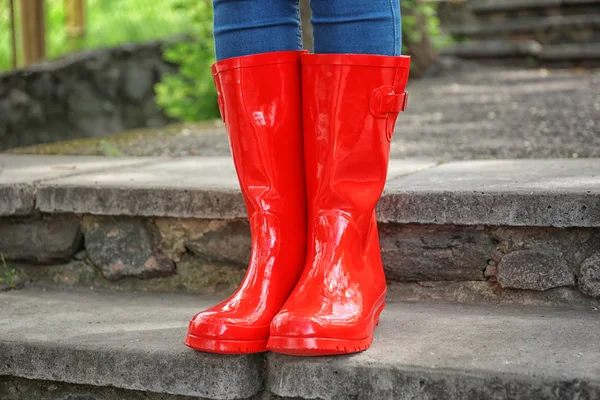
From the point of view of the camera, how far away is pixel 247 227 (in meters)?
1.55

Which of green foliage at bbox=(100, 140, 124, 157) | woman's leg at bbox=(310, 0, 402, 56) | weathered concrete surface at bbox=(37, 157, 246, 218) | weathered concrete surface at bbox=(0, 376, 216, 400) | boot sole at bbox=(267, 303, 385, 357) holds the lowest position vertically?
weathered concrete surface at bbox=(0, 376, 216, 400)

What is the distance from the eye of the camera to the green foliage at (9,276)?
1677 mm

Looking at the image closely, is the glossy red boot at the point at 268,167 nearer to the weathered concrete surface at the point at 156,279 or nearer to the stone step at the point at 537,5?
the weathered concrete surface at the point at 156,279

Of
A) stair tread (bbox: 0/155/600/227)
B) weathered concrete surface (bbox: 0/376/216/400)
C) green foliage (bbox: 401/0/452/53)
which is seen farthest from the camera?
green foliage (bbox: 401/0/452/53)

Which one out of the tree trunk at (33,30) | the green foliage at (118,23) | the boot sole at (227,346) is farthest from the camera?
the green foliage at (118,23)

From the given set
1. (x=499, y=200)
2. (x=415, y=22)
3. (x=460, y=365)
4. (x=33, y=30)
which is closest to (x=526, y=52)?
(x=415, y=22)

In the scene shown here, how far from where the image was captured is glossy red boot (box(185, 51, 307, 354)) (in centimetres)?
119

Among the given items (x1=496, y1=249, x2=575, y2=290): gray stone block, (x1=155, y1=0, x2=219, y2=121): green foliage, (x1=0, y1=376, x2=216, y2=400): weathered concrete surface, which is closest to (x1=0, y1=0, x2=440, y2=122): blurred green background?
(x1=155, y1=0, x2=219, y2=121): green foliage

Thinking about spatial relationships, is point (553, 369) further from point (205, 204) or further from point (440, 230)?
point (205, 204)

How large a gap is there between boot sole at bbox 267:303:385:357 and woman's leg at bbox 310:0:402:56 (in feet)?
1.37

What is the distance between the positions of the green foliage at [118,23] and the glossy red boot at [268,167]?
14.5 feet

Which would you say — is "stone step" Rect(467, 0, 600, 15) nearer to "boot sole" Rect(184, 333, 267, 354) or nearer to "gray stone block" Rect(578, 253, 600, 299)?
"gray stone block" Rect(578, 253, 600, 299)

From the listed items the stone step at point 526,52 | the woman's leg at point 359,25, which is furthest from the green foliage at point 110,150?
the stone step at point 526,52

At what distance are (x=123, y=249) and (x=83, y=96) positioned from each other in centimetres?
297
